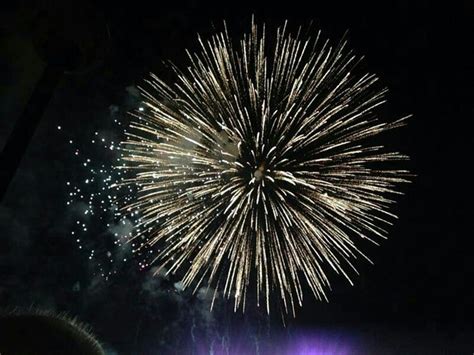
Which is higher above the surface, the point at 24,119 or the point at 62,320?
the point at 24,119

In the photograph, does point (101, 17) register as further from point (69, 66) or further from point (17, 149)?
point (17, 149)

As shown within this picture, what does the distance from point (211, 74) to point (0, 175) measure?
24.1ft

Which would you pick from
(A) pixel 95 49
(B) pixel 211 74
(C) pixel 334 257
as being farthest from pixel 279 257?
(A) pixel 95 49

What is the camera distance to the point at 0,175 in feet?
17.5

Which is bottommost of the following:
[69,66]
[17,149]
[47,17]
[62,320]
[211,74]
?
[62,320]

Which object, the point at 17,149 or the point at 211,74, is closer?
the point at 17,149

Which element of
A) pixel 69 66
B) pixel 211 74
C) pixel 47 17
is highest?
pixel 211 74

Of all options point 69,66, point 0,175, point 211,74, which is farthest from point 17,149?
point 211,74

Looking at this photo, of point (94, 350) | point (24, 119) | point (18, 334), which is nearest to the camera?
point (24, 119)

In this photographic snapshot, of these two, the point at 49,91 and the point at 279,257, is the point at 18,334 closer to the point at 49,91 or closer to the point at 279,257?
the point at 279,257

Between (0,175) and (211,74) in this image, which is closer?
(0,175)

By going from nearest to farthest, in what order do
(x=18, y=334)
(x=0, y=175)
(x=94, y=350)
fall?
(x=0, y=175)
(x=18, y=334)
(x=94, y=350)

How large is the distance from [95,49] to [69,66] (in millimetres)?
385

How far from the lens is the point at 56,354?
11.8 metres
